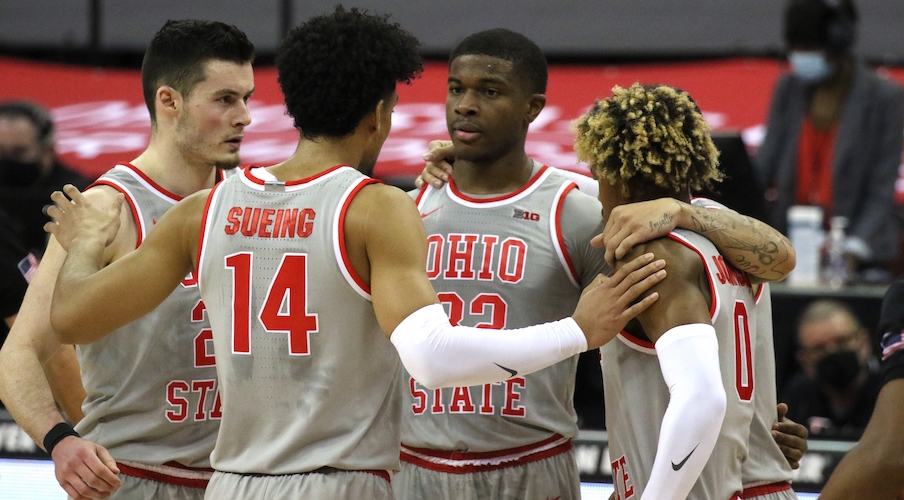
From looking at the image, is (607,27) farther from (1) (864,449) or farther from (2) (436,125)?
(1) (864,449)

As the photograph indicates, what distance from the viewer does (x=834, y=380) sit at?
19.2ft

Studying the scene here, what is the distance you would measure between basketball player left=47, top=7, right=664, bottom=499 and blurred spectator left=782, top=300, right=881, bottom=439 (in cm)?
313

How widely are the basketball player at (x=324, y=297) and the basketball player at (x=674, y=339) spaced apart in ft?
0.46

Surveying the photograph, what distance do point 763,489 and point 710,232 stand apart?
2.56ft

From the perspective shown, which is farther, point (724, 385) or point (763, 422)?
point (763, 422)

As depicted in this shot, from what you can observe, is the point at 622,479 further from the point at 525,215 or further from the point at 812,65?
the point at 812,65

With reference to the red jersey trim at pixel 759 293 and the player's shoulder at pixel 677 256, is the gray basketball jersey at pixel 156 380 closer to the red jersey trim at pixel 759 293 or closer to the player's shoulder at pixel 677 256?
the player's shoulder at pixel 677 256

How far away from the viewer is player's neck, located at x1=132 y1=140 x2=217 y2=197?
3.83 meters

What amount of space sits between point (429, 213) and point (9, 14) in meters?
9.28

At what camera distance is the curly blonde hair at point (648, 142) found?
3.24 metres

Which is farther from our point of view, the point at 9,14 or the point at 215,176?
the point at 9,14

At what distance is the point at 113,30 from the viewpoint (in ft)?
38.4

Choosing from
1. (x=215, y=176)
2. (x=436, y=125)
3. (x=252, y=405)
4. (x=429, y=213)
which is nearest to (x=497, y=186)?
(x=429, y=213)

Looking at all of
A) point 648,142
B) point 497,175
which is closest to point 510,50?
point 497,175
